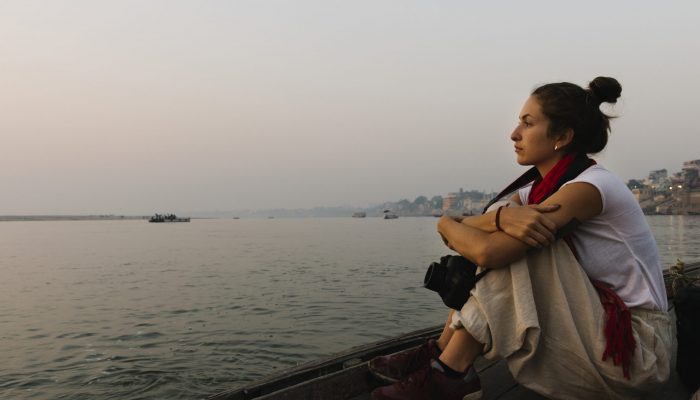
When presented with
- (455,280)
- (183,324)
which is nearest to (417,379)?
(455,280)

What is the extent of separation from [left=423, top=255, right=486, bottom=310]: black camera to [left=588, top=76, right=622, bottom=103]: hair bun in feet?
3.31

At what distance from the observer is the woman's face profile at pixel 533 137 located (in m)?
2.37

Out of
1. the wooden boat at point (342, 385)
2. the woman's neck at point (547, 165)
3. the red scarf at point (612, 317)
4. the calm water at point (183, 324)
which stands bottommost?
the calm water at point (183, 324)

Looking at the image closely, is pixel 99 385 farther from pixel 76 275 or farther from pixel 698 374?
pixel 76 275

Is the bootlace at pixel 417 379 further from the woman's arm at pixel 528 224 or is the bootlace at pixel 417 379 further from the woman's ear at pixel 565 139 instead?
the woman's ear at pixel 565 139

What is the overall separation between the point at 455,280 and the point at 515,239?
361 millimetres

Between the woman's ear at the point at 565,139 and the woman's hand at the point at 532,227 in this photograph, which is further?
the woman's ear at the point at 565,139

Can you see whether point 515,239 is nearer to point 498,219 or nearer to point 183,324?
point 498,219

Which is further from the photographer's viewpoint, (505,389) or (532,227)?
(505,389)

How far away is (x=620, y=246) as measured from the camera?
7.01 feet

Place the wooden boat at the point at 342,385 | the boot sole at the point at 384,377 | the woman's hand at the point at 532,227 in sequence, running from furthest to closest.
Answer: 1. the wooden boat at the point at 342,385
2. the boot sole at the point at 384,377
3. the woman's hand at the point at 532,227

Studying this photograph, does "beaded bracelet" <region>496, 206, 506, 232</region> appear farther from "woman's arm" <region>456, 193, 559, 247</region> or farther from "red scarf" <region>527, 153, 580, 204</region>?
"red scarf" <region>527, 153, 580, 204</region>

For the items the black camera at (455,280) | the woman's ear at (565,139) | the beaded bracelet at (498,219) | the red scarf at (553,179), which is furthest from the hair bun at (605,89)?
the black camera at (455,280)

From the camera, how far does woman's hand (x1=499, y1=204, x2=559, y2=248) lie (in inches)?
74.8
